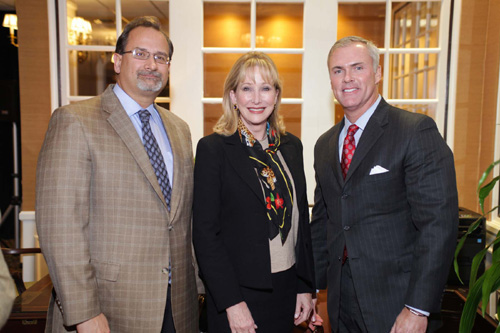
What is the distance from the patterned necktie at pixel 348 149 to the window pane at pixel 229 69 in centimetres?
137

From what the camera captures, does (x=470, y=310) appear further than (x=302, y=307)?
No

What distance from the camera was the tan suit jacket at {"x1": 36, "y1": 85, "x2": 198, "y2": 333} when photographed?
4.66 feet

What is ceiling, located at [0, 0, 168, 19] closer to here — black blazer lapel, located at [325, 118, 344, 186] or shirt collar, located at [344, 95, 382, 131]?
black blazer lapel, located at [325, 118, 344, 186]

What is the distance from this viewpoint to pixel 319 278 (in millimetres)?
1940

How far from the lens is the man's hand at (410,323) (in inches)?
58.6

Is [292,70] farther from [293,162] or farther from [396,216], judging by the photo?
[396,216]

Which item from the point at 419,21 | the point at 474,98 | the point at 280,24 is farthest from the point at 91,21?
the point at 474,98

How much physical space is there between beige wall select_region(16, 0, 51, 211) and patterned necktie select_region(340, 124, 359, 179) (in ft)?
7.63

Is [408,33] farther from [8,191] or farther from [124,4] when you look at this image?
[8,191]

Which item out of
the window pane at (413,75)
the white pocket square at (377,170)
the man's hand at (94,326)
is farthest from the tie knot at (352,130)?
the window pane at (413,75)

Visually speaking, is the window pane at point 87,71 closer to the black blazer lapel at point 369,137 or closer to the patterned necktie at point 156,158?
the patterned necktie at point 156,158

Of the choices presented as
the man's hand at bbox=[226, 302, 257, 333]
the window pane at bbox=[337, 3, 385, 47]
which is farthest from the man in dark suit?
the window pane at bbox=[337, 3, 385, 47]

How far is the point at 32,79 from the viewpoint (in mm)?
2994

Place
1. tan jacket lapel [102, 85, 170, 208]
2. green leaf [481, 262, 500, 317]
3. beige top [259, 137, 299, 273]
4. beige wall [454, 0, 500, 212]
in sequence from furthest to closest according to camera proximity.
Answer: beige wall [454, 0, 500, 212] < beige top [259, 137, 299, 273] < tan jacket lapel [102, 85, 170, 208] < green leaf [481, 262, 500, 317]
